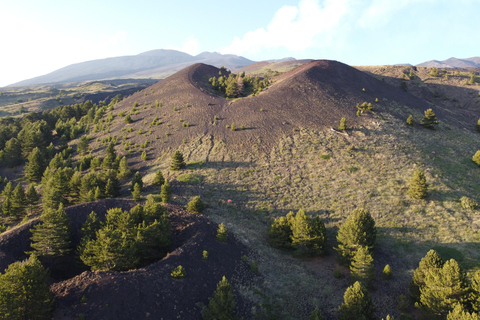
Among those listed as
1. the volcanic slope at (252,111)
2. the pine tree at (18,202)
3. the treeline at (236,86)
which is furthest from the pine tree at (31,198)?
the treeline at (236,86)

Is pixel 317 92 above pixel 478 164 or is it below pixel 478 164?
above

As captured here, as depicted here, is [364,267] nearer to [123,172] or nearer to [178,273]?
[178,273]

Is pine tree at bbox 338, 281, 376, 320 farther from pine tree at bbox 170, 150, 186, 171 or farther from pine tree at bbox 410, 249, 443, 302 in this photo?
pine tree at bbox 170, 150, 186, 171

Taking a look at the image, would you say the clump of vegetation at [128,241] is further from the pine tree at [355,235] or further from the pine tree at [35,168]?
the pine tree at [35,168]

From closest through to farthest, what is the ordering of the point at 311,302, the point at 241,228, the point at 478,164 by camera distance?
1. the point at 311,302
2. the point at 241,228
3. the point at 478,164

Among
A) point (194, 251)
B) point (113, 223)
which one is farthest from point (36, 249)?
point (194, 251)

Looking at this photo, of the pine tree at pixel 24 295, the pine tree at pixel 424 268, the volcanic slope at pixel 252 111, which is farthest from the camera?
the volcanic slope at pixel 252 111

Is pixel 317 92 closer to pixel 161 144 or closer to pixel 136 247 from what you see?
pixel 161 144
